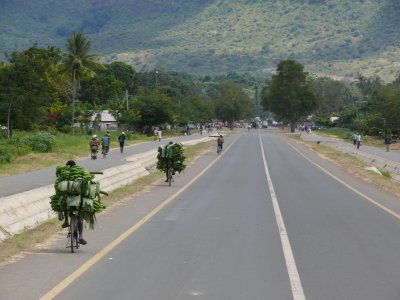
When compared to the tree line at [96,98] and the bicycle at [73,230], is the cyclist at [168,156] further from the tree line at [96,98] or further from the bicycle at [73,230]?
the tree line at [96,98]

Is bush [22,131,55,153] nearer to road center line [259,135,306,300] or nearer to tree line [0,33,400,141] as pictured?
tree line [0,33,400,141]

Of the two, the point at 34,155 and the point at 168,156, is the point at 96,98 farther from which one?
the point at 168,156

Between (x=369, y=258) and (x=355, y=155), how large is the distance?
41925 mm

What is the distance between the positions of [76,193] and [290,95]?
139025 mm

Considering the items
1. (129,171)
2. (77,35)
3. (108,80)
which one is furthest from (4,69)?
(108,80)

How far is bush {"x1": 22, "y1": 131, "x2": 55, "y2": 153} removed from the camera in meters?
46.6

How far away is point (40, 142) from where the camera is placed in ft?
155

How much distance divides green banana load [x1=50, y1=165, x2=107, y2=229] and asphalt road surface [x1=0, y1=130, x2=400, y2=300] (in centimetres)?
77

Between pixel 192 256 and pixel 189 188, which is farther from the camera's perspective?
pixel 189 188

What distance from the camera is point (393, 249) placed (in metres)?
12.9

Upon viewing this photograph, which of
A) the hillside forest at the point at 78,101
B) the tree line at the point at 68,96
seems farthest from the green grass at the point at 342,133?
the tree line at the point at 68,96

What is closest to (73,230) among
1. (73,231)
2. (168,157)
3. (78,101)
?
(73,231)

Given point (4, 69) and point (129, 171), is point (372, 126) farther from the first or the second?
point (129, 171)

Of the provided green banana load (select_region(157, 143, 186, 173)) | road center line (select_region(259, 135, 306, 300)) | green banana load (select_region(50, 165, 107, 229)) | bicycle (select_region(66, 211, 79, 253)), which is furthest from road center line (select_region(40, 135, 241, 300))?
green banana load (select_region(157, 143, 186, 173))
